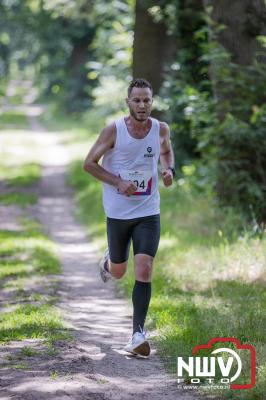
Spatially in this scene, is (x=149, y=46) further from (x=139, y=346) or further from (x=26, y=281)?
(x=139, y=346)

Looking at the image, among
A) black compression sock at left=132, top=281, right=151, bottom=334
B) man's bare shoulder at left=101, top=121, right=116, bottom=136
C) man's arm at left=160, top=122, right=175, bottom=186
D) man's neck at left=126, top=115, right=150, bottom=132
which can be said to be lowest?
black compression sock at left=132, top=281, right=151, bottom=334

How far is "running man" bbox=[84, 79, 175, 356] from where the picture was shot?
668 centimetres

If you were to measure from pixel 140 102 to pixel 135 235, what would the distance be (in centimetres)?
112

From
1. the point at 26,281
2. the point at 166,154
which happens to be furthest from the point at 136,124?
the point at 26,281

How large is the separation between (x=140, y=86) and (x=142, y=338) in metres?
2.08

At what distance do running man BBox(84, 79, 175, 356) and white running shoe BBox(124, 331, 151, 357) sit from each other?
0.02 m

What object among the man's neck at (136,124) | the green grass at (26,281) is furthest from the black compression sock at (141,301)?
the man's neck at (136,124)

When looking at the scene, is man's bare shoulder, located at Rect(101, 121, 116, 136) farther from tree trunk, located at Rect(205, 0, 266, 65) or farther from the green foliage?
tree trunk, located at Rect(205, 0, 266, 65)

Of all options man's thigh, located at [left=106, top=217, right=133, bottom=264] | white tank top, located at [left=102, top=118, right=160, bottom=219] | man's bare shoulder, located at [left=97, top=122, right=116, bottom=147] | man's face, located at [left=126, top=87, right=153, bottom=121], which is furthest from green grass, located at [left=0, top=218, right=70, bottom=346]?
man's face, located at [left=126, top=87, right=153, bottom=121]

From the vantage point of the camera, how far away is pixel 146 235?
6.72 metres

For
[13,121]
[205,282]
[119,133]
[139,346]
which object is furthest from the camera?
[13,121]

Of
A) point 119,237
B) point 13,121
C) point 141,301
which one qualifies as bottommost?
point 141,301

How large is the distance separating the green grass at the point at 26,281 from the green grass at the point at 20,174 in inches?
236

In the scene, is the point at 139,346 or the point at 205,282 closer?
the point at 139,346
